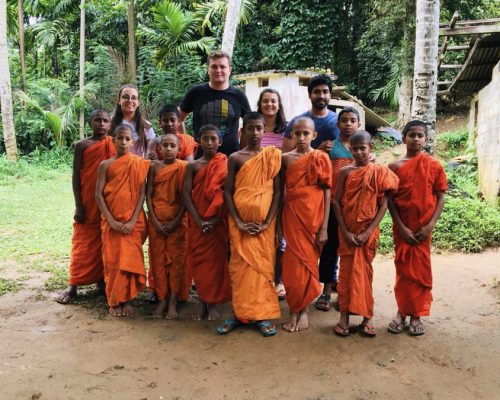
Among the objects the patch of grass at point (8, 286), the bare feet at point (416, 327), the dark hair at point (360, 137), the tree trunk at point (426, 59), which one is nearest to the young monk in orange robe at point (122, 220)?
the patch of grass at point (8, 286)

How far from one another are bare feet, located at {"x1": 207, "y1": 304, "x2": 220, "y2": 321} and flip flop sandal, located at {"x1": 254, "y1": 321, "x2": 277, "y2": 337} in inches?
18.1

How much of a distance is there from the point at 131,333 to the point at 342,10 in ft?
57.6

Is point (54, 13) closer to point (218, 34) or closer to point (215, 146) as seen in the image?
point (218, 34)

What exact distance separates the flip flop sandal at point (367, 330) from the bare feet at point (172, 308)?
1.60 m

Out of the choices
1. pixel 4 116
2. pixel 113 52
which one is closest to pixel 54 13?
pixel 113 52

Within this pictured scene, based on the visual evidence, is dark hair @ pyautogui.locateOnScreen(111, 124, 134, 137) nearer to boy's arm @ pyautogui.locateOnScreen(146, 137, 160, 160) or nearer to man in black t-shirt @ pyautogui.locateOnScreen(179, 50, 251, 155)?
boy's arm @ pyautogui.locateOnScreen(146, 137, 160, 160)

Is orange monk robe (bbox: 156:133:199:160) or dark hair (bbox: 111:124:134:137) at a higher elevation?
dark hair (bbox: 111:124:134:137)

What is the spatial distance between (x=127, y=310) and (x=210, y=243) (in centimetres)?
98

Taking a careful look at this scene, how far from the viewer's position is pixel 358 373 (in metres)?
2.88

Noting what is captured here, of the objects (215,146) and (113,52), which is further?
(113,52)

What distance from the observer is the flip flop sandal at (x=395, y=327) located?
345 centimetres

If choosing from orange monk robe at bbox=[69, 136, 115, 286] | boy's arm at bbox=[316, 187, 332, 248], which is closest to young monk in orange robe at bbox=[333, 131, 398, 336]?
boy's arm at bbox=[316, 187, 332, 248]

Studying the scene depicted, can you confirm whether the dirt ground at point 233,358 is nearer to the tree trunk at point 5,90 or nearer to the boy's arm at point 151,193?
the boy's arm at point 151,193

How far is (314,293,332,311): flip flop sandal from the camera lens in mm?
3939
